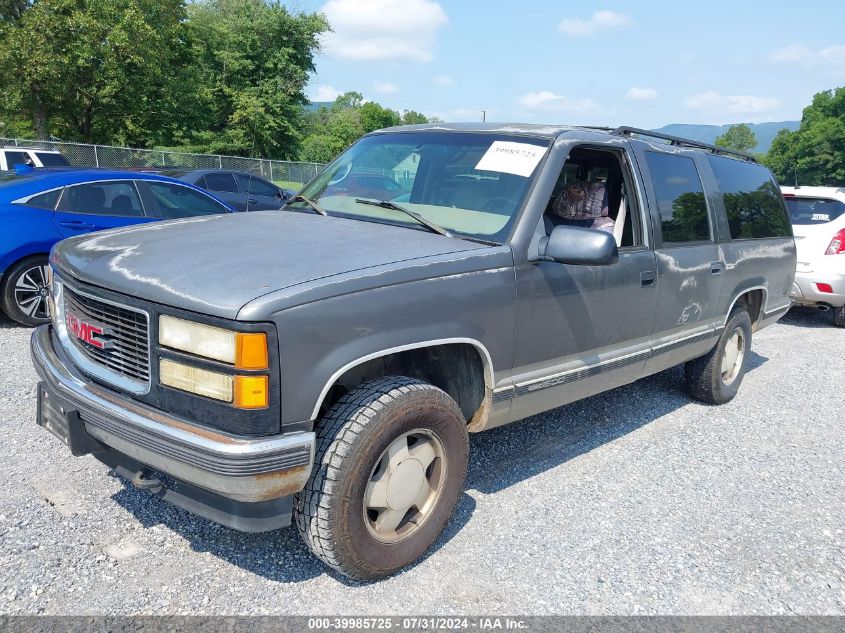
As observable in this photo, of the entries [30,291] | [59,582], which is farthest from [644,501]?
[30,291]

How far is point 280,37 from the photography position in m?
38.4

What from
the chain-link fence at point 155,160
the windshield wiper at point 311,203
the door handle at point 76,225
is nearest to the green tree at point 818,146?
the chain-link fence at point 155,160

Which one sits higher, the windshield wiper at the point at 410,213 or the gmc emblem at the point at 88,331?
the windshield wiper at the point at 410,213

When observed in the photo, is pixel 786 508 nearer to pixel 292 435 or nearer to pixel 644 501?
pixel 644 501

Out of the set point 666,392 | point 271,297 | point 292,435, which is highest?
point 271,297

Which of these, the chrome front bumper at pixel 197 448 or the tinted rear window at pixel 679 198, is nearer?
the chrome front bumper at pixel 197 448

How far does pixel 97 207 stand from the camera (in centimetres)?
702

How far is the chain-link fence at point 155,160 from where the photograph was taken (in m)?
21.4

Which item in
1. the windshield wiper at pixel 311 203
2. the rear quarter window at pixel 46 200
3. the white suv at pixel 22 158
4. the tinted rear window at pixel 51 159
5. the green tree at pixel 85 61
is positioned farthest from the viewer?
the green tree at pixel 85 61

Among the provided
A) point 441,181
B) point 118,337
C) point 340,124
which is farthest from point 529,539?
point 340,124

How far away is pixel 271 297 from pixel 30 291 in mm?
5424

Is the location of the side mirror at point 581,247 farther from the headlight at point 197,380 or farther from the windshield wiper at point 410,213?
the headlight at point 197,380

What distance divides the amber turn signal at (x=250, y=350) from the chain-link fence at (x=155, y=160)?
17.4 meters

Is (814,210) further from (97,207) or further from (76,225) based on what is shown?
(76,225)
